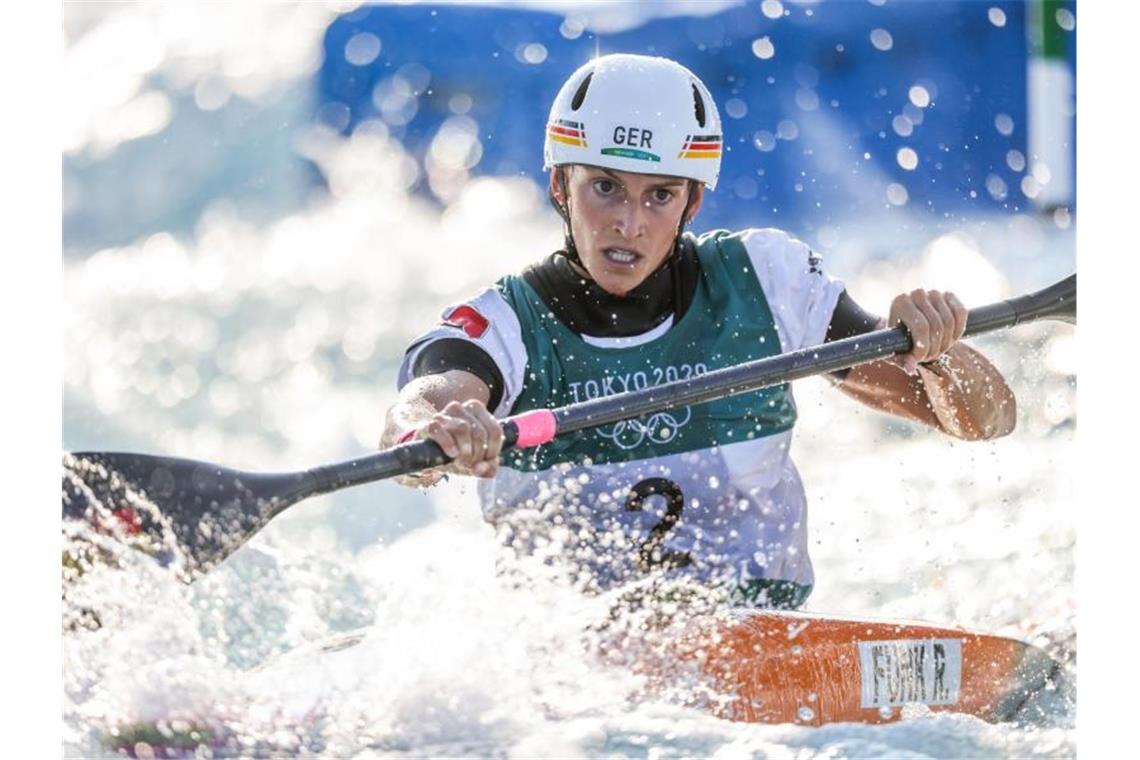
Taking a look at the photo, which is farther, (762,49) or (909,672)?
(762,49)

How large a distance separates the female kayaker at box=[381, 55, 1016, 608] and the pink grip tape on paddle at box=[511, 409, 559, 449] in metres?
0.24

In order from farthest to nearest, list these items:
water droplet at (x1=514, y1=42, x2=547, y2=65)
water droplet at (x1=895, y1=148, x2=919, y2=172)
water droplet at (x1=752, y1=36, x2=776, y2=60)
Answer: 1. water droplet at (x1=895, y1=148, x2=919, y2=172)
2. water droplet at (x1=752, y1=36, x2=776, y2=60)
3. water droplet at (x1=514, y1=42, x2=547, y2=65)

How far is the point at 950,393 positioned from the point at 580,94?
75 cm

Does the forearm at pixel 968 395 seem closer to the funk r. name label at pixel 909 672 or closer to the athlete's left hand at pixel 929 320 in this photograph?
the athlete's left hand at pixel 929 320

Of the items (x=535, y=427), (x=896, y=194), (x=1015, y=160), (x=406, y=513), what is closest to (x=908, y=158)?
(x=896, y=194)

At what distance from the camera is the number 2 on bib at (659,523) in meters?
2.51

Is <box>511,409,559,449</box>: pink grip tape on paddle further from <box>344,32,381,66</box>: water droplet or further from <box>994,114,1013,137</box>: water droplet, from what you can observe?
<box>344,32,381,66</box>: water droplet

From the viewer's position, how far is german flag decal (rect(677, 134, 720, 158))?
2.55 metres

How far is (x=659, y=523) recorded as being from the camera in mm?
2535

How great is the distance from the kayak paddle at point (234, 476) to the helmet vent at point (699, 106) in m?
0.43

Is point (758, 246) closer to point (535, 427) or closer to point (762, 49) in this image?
point (535, 427)

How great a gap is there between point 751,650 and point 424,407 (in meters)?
0.58

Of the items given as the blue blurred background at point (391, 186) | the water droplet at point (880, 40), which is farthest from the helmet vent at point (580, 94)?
the water droplet at point (880, 40)

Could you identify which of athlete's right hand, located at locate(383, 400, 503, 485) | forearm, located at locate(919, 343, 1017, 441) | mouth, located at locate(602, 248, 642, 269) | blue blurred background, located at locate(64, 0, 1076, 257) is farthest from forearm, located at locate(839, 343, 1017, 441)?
blue blurred background, located at locate(64, 0, 1076, 257)
